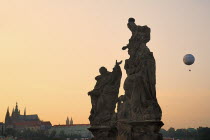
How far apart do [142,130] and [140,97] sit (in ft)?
2.26

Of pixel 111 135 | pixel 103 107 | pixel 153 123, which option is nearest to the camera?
pixel 153 123

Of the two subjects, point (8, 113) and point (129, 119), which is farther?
point (8, 113)

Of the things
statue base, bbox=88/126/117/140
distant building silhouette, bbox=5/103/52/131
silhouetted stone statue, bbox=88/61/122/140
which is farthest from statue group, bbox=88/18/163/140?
distant building silhouette, bbox=5/103/52/131

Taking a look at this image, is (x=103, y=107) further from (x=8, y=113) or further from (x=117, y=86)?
(x=8, y=113)

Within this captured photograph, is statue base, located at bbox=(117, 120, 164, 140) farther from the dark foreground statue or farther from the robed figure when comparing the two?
the robed figure

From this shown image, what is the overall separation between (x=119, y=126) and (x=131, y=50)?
1704 millimetres

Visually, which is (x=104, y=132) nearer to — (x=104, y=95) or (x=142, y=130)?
(x=104, y=95)

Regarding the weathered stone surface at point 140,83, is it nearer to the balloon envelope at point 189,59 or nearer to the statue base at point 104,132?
the statue base at point 104,132

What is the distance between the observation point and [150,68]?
→ 8164 mm

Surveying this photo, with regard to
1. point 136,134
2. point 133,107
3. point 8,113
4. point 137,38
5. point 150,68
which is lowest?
point 136,134

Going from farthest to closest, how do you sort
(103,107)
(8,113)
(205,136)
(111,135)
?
(8,113), (205,136), (103,107), (111,135)

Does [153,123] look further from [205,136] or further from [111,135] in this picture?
[205,136]

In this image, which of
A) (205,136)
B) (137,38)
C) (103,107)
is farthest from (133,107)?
(205,136)

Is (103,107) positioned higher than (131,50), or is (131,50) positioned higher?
(131,50)
